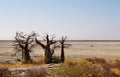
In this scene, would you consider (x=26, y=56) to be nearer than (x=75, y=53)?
Yes

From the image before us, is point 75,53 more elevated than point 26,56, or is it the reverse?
point 26,56

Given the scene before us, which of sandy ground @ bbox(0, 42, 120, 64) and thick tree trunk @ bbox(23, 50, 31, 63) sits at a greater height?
thick tree trunk @ bbox(23, 50, 31, 63)

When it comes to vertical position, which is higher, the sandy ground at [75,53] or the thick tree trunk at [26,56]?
the thick tree trunk at [26,56]

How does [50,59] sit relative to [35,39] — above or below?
below

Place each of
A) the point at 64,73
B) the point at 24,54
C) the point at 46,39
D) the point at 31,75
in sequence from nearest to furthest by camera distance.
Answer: the point at 64,73 → the point at 31,75 → the point at 46,39 → the point at 24,54

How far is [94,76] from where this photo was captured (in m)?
18.5

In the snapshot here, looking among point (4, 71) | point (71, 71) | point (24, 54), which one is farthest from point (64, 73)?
point (24, 54)

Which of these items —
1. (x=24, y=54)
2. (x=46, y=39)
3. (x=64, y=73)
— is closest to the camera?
(x=64, y=73)

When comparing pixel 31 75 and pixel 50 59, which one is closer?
pixel 31 75

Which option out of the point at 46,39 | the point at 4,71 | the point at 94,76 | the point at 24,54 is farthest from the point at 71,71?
the point at 24,54

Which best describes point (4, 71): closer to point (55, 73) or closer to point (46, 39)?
point (55, 73)

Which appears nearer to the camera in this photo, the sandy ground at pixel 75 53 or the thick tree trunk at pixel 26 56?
the thick tree trunk at pixel 26 56

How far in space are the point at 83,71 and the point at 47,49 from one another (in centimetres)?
2067

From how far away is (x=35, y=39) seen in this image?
3794cm
